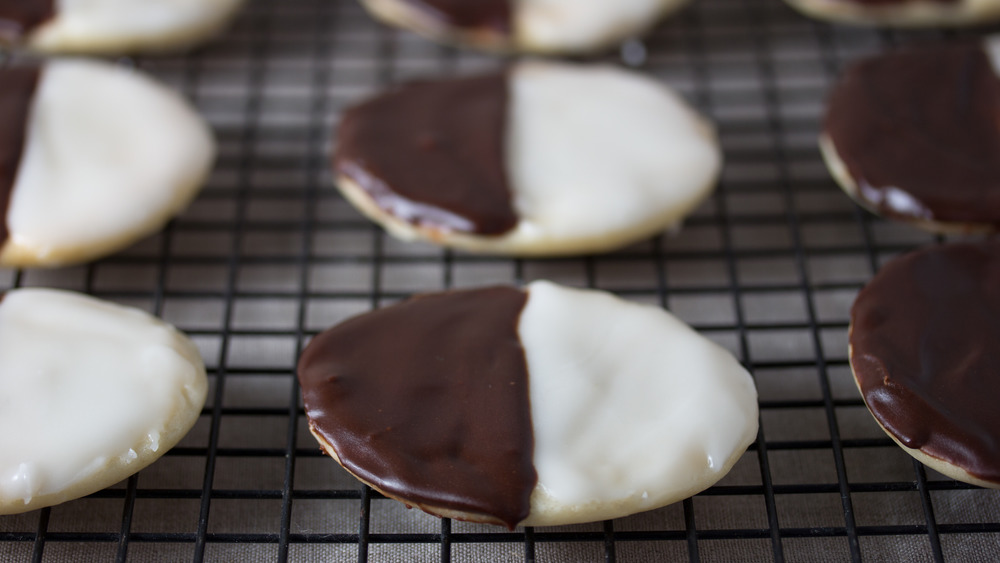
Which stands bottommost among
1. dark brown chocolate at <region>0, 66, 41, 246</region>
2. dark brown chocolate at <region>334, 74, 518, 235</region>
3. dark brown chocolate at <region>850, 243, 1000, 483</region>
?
dark brown chocolate at <region>850, 243, 1000, 483</region>

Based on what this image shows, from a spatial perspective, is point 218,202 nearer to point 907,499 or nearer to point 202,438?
point 202,438

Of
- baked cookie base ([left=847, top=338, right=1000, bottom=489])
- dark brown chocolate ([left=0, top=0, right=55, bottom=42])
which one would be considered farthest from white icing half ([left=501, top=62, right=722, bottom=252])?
dark brown chocolate ([left=0, top=0, right=55, bottom=42])

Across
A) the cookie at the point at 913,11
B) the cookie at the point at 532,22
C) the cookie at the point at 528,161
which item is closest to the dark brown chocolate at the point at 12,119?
the cookie at the point at 528,161

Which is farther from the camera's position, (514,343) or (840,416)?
(840,416)

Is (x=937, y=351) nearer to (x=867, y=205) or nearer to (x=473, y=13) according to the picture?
(x=867, y=205)

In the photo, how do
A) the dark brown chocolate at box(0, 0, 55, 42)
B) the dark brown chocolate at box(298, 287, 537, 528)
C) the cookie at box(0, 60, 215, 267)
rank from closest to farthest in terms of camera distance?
the dark brown chocolate at box(298, 287, 537, 528) < the cookie at box(0, 60, 215, 267) < the dark brown chocolate at box(0, 0, 55, 42)

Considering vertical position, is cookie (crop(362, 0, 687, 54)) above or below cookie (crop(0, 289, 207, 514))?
above

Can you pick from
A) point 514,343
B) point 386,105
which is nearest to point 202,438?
point 514,343

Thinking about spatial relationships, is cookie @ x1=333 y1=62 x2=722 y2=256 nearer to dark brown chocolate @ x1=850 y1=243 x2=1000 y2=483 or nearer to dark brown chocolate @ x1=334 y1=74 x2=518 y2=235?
dark brown chocolate @ x1=334 y1=74 x2=518 y2=235
